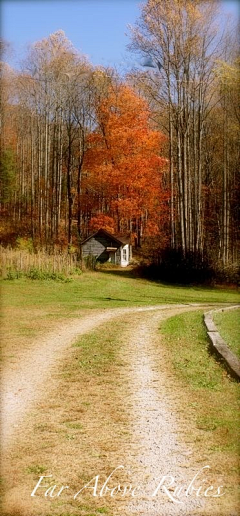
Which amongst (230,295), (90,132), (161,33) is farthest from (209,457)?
(90,132)

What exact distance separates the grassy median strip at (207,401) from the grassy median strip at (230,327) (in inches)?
15.1

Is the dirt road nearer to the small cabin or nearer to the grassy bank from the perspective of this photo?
the grassy bank

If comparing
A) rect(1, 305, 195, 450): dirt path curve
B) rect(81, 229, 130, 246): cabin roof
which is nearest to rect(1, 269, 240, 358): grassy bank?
rect(1, 305, 195, 450): dirt path curve

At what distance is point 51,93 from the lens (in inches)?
1165

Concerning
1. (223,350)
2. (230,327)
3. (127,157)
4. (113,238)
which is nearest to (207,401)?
(223,350)

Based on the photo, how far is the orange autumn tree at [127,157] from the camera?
1081 inches

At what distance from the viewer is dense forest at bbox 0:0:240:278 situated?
68.0 ft

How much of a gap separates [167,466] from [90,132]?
2805cm

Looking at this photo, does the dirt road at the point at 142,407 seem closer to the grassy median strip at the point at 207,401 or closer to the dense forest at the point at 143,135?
the grassy median strip at the point at 207,401

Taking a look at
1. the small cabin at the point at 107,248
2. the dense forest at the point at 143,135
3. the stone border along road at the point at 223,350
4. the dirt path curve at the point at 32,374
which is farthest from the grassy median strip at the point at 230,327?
the small cabin at the point at 107,248

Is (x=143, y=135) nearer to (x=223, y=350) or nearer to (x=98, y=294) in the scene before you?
(x=98, y=294)

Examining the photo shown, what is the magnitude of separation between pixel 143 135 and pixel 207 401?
77.6ft

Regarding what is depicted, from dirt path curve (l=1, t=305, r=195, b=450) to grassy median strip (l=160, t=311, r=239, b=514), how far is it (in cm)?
182

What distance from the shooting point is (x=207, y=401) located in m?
5.45
